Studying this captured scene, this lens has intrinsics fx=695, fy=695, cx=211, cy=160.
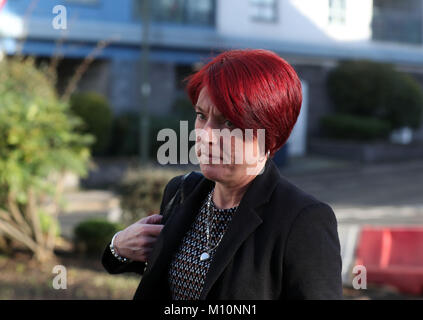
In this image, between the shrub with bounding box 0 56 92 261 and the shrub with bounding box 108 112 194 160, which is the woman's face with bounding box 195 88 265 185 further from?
the shrub with bounding box 108 112 194 160

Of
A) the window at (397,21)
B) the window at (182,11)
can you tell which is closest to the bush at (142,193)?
the window at (182,11)

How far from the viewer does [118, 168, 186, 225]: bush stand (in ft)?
27.2

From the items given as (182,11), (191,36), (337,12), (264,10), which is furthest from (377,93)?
(182,11)

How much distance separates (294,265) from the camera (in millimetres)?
1967

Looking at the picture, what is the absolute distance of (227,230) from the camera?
2125mm

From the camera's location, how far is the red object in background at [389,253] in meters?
8.02

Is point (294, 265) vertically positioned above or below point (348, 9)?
below

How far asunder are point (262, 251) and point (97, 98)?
1767 centimetres

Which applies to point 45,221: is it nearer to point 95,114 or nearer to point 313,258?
point 313,258

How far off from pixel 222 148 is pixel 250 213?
21cm

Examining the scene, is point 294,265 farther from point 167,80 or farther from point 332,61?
point 332,61

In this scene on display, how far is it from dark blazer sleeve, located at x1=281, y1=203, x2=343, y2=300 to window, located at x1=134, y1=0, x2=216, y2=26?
2085cm
